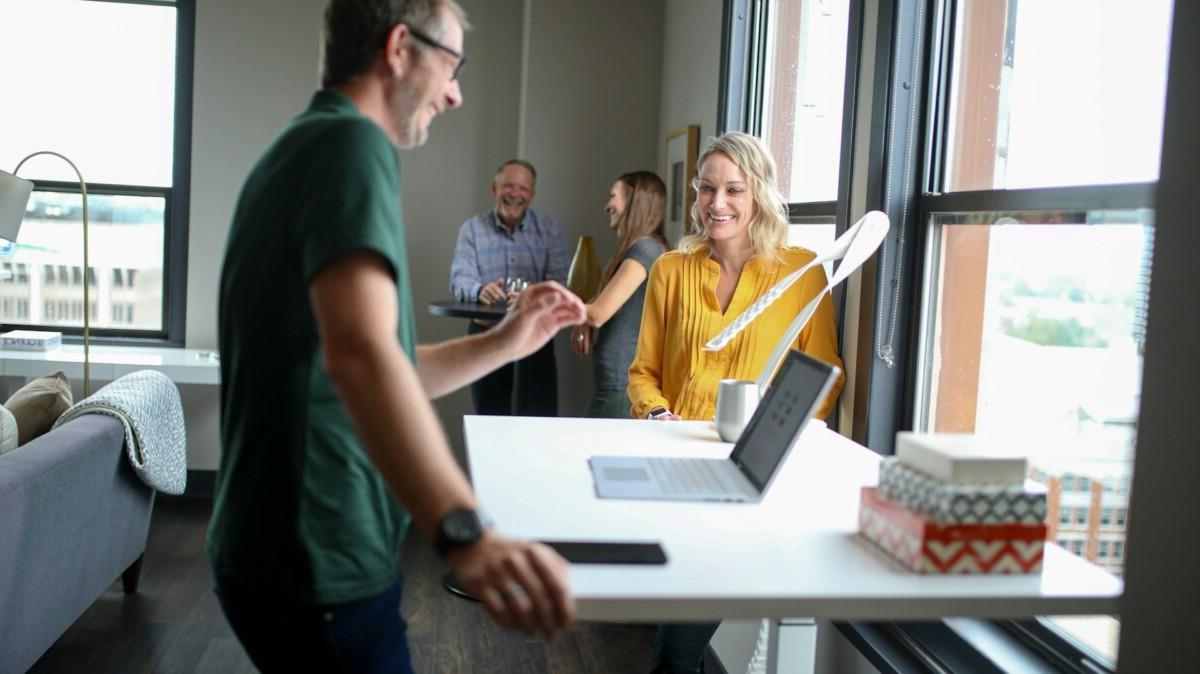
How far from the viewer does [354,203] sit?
44.8 inches

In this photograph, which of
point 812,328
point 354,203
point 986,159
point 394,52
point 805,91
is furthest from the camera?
point 805,91

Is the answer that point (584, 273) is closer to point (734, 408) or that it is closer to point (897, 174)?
point (897, 174)

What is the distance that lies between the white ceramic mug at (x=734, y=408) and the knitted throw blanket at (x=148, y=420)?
1946 mm

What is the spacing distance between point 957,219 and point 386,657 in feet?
4.87

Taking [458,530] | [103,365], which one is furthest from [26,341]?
[458,530]

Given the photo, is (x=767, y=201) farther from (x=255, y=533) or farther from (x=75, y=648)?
(x=75, y=648)

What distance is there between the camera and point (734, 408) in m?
2.17

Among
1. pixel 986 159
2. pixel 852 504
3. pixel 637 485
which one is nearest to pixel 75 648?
pixel 637 485

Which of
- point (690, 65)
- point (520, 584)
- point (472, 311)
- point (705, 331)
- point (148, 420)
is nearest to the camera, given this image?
point (520, 584)

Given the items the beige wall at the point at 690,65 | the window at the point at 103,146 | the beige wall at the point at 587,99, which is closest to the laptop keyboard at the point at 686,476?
the beige wall at the point at 690,65

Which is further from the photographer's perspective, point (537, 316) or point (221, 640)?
point (221, 640)

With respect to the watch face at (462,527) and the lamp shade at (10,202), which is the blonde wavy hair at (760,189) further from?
the lamp shade at (10,202)

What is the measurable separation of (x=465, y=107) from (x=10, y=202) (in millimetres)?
2650

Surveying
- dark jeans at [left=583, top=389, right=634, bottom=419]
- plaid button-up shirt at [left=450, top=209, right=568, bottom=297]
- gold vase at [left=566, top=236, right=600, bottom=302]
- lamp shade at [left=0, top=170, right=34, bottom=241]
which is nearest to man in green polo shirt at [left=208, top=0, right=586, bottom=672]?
lamp shade at [left=0, top=170, right=34, bottom=241]
